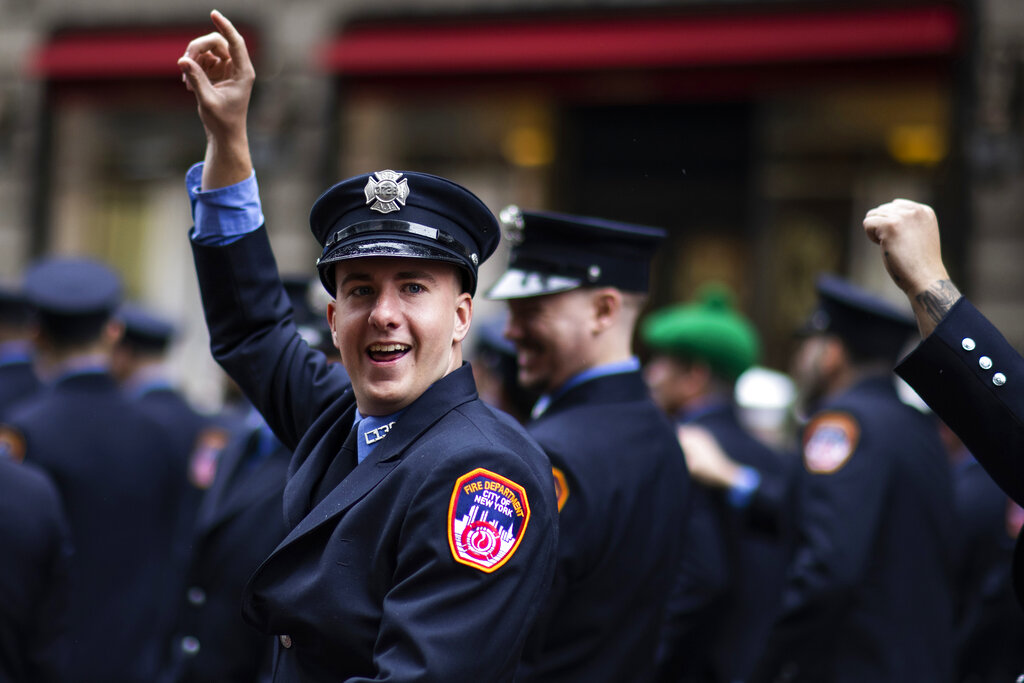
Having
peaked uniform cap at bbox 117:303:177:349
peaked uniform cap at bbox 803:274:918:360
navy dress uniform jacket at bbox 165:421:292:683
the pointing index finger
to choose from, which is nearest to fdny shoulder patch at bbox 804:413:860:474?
peaked uniform cap at bbox 803:274:918:360

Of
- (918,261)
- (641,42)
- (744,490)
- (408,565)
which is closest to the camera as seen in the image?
(408,565)

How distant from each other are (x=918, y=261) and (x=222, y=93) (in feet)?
4.80

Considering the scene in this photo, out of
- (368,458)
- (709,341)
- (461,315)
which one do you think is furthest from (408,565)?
(709,341)

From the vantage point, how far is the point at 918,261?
228cm

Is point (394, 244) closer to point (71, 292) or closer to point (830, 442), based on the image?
point (830, 442)

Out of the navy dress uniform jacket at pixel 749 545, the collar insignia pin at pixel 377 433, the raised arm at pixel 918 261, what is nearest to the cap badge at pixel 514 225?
the collar insignia pin at pixel 377 433

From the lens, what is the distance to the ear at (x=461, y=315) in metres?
2.50

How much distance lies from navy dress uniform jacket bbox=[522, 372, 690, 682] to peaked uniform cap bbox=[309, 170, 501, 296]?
874 millimetres

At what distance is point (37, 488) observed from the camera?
3.63 meters

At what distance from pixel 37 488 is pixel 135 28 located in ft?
28.5

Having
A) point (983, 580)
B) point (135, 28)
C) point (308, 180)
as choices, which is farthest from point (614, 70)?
point (983, 580)

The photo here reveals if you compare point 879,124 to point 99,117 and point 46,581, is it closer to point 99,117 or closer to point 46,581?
point 99,117

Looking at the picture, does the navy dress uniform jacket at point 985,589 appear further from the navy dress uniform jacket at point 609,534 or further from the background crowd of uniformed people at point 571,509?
the navy dress uniform jacket at point 609,534

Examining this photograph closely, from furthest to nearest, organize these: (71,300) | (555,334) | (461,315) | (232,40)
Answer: (71,300) < (555,334) < (232,40) < (461,315)
